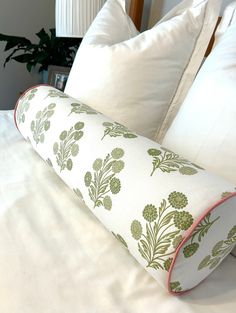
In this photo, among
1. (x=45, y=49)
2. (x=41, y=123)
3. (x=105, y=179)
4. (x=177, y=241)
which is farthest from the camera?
(x=45, y=49)

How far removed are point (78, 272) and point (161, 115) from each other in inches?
19.7

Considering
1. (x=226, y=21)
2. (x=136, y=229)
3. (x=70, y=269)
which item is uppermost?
(x=226, y=21)

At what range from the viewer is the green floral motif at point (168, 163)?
0.46m

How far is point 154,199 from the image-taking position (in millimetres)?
432

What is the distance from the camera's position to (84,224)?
1.97 ft

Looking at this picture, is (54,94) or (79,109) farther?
(54,94)

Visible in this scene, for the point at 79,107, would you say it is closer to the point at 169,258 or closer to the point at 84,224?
the point at 84,224

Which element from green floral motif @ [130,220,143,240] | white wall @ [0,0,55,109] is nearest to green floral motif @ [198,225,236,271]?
green floral motif @ [130,220,143,240]

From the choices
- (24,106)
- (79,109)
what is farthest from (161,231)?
(24,106)

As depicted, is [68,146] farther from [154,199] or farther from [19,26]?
[19,26]

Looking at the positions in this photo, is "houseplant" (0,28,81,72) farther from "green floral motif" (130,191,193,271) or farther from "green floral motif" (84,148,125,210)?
"green floral motif" (130,191,193,271)

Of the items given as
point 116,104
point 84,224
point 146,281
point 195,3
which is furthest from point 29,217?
point 195,3

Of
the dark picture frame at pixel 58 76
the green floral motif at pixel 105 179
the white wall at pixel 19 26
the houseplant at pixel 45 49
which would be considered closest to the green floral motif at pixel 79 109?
the green floral motif at pixel 105 179

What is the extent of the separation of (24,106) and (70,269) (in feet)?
1.77
